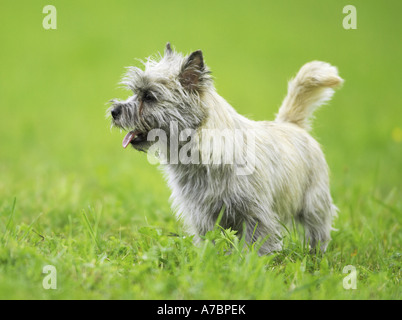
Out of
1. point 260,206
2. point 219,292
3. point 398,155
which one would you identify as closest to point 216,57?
point 398,155

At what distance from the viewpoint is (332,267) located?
11.3ft

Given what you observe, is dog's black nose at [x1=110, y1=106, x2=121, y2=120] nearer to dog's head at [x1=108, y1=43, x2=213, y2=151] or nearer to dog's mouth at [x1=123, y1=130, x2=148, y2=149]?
dog's head at [x1=108, y1=43, x2=213, y2=151]

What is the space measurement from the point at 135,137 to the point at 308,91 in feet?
5.43

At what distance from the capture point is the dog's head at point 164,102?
3.36m

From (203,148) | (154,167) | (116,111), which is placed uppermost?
(116,111)

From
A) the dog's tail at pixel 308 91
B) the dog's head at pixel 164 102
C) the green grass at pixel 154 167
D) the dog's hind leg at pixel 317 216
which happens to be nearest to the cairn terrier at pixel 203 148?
the dog's head at pixel 164 102

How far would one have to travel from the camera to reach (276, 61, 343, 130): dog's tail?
4191mm

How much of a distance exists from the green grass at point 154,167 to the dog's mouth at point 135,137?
607 millimetres

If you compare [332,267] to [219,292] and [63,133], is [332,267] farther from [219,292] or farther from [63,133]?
[63,133]

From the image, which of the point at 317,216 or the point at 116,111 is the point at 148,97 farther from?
the point at 317,216

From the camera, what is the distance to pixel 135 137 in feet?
11.3

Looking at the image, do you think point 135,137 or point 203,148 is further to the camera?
point 135,137

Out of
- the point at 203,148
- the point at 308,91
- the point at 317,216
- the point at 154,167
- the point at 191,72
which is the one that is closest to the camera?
the point at 203,148

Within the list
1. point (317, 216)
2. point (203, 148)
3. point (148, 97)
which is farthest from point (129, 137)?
point (317, 216)
